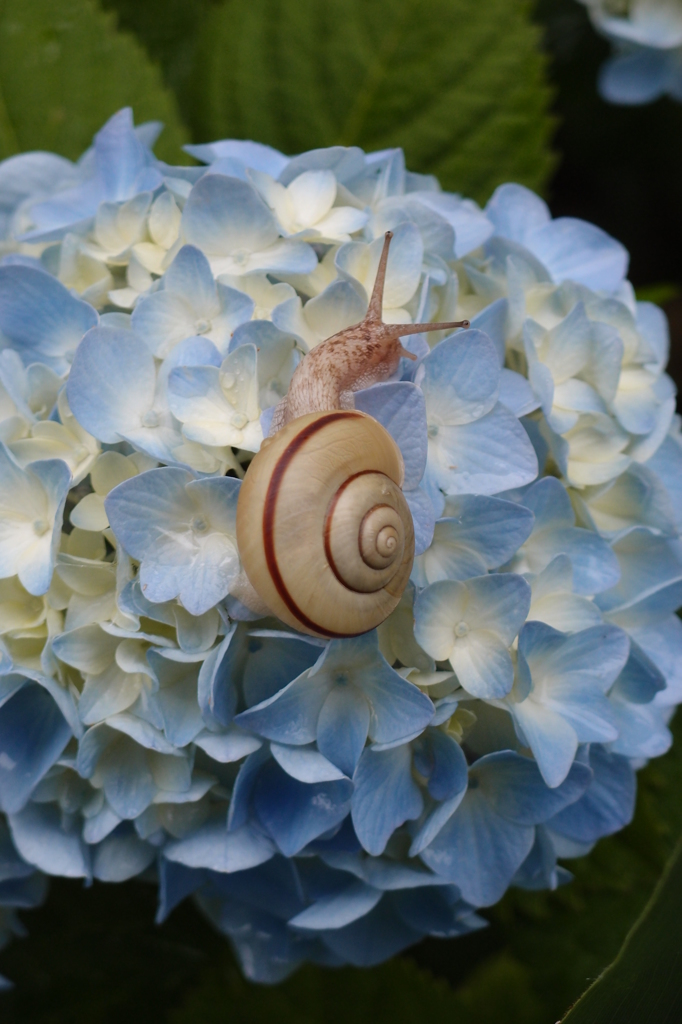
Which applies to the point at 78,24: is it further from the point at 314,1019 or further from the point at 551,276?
the point at 314,1019

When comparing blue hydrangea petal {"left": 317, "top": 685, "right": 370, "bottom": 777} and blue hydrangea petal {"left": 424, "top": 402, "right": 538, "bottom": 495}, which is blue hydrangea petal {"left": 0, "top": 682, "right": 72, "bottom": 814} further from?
blue hydrangea petal {"left": 424, "top": 402, "right": 538, "bottom": 495}

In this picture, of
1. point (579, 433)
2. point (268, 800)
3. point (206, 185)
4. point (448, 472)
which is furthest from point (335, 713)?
point (206, 185)

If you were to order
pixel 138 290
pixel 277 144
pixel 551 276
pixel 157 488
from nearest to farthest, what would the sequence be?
1. pixel 157 488
2. pixel 138 290
3. pixel 551 276
4. pixel 277 144

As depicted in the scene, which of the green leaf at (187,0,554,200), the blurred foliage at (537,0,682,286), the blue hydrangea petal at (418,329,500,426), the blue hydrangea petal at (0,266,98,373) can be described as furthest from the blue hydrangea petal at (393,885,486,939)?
the blurred foliage at (537,0,682,286)

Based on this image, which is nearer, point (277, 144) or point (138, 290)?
point (138, 290)

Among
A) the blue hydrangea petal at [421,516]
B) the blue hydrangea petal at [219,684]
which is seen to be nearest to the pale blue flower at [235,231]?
the blue hydrangea petal at [421,516]

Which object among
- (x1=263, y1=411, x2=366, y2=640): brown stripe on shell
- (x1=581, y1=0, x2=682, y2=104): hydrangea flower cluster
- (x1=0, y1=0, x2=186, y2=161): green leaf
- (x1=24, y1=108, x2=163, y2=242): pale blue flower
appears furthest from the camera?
(x1=581, y1=0, x2=682, y2=104): hydrangea flower cluster

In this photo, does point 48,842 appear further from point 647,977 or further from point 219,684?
point 647,977

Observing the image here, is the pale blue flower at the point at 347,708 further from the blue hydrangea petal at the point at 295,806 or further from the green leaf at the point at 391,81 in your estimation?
the green leaf at the point at 391,81
